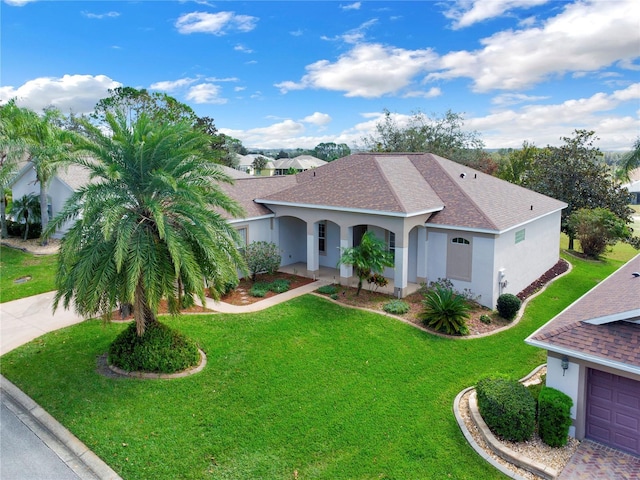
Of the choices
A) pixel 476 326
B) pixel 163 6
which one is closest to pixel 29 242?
pixel 163 6

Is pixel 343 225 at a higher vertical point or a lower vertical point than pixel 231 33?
lower

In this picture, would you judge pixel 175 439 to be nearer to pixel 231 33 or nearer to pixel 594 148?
pixel 231 33

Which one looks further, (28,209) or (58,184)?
(28,209)

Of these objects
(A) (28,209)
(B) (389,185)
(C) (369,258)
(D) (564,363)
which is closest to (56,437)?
(D) (564,363)

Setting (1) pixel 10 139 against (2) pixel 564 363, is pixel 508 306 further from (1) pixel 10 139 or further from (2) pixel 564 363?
(1) pixel 10 139

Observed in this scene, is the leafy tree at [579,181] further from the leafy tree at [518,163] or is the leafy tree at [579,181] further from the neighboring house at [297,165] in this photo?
the neighboring house at [297,165]

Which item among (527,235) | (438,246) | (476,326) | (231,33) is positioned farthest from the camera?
(231,33)
